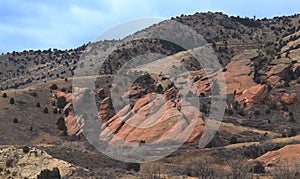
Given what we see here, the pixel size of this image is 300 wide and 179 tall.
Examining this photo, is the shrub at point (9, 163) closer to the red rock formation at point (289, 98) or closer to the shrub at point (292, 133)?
the shrub at point (292, 133)

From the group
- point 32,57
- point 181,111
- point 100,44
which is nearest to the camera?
point 181,111

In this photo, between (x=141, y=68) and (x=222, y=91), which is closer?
(x=222, y=91)

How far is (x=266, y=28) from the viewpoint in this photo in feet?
444

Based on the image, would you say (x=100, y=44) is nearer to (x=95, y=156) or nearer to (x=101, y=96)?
(x=101, y=96)

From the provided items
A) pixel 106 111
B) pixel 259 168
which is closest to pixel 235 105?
pixel 106 111

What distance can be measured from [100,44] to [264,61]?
2477 inches

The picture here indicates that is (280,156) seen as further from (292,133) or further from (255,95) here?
(255,95)

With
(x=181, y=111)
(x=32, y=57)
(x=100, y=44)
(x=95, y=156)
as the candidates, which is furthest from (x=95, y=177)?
(x=32, y=57)

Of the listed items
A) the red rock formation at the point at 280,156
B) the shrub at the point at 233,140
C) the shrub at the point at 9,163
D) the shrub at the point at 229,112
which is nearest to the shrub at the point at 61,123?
the shrub at the point at 229,112

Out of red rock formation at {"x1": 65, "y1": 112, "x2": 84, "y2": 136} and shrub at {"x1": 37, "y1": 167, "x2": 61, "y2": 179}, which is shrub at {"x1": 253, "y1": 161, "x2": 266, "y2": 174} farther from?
red rock formation at {"x1": 65, "y1": 112, "x2": 84, "y2": 136}

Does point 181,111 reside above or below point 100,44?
below

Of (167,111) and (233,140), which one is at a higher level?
(167,111)

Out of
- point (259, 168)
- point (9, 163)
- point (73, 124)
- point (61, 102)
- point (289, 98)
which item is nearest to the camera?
point (9, 163)

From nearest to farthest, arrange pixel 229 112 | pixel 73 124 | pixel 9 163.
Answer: pixel 9 163 → pixel 229 112 → pixel 73 124
